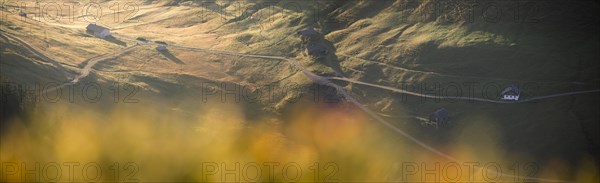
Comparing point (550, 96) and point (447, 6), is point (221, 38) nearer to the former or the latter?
point (447, 6)

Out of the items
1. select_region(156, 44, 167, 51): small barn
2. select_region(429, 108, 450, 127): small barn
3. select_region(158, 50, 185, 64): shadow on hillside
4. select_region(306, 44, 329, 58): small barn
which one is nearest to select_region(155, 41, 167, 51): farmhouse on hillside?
select_region(156, 44, 167, 51): small barn

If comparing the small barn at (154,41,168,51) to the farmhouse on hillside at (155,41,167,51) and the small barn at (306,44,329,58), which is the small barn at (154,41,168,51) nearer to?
the farmhouse on hillside at (155,41,167,51)

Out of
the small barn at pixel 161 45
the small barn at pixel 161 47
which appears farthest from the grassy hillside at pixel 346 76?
the small barn at pixel 161 47

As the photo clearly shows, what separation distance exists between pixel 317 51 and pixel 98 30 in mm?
48458

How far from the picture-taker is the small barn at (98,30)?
314 ft

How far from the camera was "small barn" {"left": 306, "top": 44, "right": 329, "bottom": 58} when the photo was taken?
288ft

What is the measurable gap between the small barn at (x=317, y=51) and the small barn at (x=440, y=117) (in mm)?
28350

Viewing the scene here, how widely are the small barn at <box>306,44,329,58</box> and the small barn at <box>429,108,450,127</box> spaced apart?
28.3m

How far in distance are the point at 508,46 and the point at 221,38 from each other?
5992 centimetres

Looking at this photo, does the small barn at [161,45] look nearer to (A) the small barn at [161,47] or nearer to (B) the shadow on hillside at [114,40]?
(A) the small barn at [161,47]

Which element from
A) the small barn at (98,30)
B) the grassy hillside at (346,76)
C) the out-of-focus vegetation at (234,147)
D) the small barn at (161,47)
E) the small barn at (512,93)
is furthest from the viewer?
the small barn at (98,30)

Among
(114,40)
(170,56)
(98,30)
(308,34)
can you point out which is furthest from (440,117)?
(98,30)

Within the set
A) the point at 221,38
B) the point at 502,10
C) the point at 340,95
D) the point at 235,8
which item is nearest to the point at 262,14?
the point at 235,8

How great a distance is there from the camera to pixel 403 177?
179 ft
